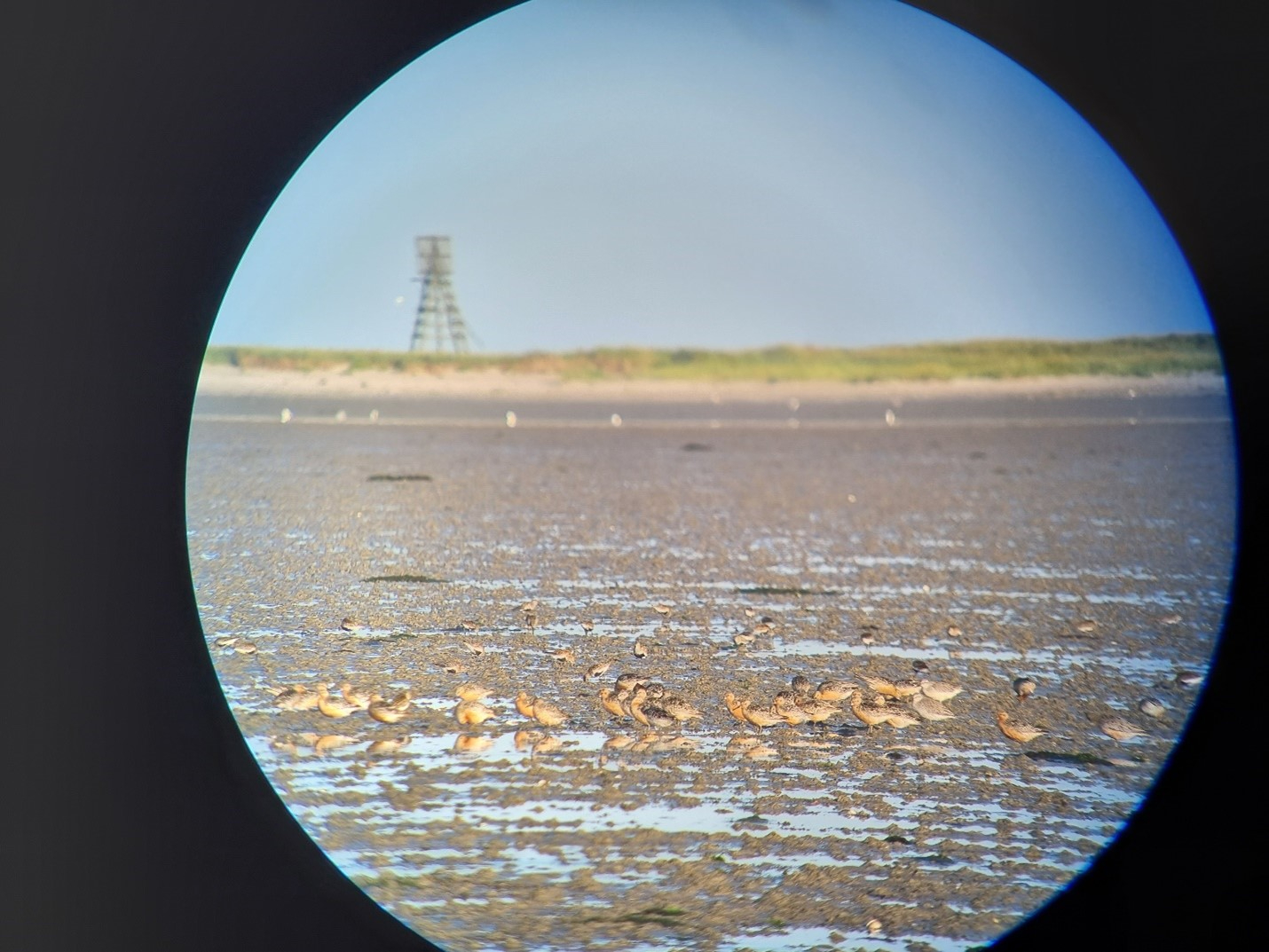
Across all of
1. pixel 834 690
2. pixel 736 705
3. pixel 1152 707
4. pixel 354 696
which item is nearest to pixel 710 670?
pixel 736 705

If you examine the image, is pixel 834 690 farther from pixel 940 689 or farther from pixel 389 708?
pixel 389 708

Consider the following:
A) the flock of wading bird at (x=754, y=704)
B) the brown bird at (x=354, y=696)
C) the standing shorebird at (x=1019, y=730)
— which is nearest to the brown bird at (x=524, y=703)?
the flock of wading bird at (x=754, y=704)

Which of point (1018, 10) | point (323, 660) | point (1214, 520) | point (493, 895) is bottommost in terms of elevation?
point (493, 895)

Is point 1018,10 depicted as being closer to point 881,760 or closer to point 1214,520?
point 881,760

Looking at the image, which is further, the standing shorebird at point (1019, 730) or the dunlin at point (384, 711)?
the dunlin at point (384, 711)

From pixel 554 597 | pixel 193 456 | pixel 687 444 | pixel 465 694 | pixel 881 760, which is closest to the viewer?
pixel 881 760

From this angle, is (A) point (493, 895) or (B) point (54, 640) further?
(A) point (493, 895)

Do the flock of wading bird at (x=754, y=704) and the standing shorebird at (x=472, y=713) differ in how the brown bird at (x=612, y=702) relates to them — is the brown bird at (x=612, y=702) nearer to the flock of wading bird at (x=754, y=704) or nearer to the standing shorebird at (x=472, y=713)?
the flock of wading bird at (x=754, y=704)

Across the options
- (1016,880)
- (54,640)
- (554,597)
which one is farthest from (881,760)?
(54,640)
